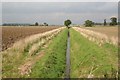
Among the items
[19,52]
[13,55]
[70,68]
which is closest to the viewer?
[70,68]

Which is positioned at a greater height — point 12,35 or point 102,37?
point 12,35

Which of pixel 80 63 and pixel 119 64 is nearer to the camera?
pixel 119 64

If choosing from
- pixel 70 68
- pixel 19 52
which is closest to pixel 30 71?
pixel 70 68

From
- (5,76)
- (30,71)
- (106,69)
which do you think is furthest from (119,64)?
(5,76)

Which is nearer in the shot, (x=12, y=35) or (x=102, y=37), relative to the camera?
(x=102, y=37)

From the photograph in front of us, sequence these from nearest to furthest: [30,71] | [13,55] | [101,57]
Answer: [30,71], [101,57], [13,55]

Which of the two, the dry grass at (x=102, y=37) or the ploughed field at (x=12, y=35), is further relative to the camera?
the ploughed field at (x=12, y=35)

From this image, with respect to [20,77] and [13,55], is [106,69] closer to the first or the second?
[20,77]

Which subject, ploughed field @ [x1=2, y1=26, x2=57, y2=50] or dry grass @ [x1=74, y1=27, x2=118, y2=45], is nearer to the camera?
dry grass @ [x1=74, y1=27, x2=118, y2=45]

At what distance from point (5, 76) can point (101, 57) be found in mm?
7437

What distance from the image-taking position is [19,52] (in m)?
20.5

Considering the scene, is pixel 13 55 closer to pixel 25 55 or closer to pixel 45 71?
pixel 25 55

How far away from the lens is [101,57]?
17547 mm

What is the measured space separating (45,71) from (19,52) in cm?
725
